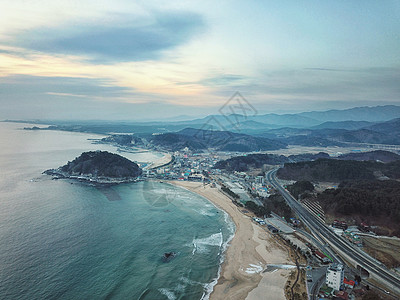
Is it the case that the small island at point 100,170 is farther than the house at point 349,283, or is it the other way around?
the small island at point 100,170

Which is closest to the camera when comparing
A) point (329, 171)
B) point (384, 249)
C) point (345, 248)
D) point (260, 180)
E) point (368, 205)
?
point (384, 249)

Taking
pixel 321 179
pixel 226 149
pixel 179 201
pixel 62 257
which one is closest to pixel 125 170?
pixel 179 201

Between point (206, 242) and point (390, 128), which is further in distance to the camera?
point (390, 128)

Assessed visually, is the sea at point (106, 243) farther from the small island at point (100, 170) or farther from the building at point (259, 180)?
the building at point (259, 180)

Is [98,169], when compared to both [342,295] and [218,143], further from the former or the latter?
[218,143]

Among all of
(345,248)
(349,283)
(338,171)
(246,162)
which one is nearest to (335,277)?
(349,283)

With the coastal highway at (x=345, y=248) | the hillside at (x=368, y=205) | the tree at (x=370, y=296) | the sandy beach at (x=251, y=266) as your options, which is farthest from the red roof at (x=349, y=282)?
the hillside at (x=368, y=205)

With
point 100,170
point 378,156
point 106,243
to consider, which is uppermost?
point 100,170

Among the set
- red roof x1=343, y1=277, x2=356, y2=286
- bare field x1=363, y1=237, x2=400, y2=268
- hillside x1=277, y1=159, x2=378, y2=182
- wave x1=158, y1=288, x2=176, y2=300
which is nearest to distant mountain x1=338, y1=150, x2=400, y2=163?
hillside x1=277, y1=159, x2=378, y2=182
